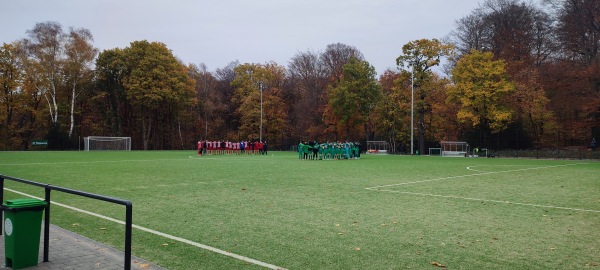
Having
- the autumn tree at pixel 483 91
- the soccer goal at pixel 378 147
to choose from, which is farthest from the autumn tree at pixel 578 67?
the soccer goal at pixel 378 147

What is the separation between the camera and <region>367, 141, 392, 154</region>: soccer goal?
167 feet

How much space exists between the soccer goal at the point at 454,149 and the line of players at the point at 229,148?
19.4 m

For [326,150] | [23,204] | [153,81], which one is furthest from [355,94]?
[23,204]

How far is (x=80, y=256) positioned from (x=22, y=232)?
32.6 inches

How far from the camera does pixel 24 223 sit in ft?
16.6

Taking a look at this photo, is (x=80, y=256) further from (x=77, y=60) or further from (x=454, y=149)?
(x=77, y=60)

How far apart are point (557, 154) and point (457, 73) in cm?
1193

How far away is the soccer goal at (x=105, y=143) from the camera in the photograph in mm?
52263

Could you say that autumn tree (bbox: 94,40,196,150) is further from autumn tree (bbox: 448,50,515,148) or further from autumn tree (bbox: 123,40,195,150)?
autumn tree (bbox: 448,50,515,148)

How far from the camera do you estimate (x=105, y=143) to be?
177ft

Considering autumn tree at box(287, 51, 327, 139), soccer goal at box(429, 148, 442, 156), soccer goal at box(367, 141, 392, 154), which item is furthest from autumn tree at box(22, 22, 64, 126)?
soccer goal at box(429, 148, 442, 156)

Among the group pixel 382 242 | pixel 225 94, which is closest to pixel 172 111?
pixel 225 94

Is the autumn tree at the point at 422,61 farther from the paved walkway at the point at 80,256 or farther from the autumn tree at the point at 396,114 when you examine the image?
the paved walkway at the point at 80,256

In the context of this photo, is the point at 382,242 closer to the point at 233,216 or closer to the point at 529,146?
the point at 233,216
